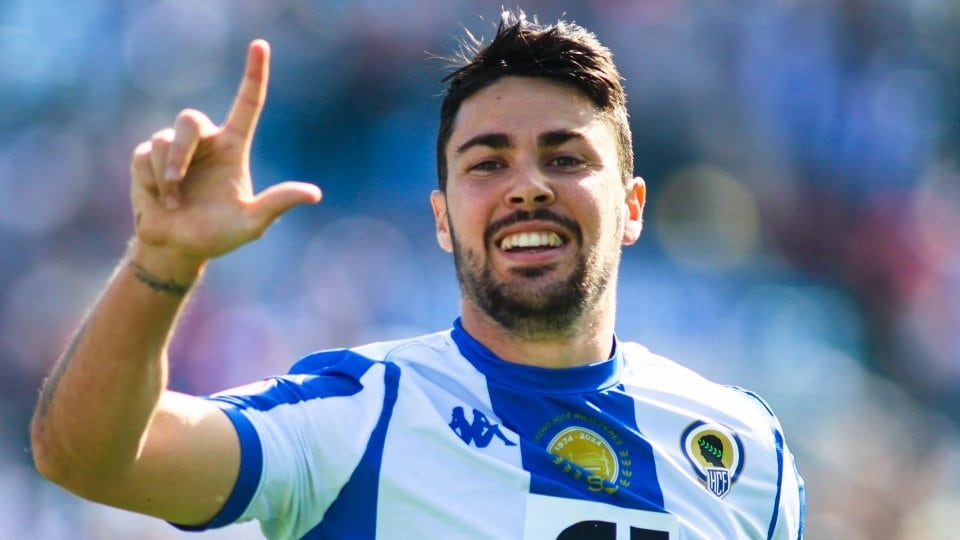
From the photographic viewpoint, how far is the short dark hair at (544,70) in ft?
11.3

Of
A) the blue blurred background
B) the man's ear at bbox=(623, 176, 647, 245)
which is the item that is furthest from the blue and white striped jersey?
the blue blurred background

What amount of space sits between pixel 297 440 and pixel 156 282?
60 cm

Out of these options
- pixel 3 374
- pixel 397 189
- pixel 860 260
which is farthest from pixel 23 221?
pixel 860 260

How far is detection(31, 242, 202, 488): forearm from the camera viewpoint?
2127mm

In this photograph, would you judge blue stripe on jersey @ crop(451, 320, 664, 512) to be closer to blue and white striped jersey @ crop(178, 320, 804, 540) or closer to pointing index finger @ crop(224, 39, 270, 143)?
blue and white striped jersey @ crop(178, 320, 804, 540)

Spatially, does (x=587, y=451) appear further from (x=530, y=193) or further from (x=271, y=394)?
(x=271, y=394)

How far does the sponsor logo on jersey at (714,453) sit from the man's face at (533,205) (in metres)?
0.42

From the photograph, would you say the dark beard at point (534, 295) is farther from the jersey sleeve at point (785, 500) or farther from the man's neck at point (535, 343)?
the jersey sleeve at point (785, 500)

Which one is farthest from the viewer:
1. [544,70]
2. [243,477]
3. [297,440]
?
[544,70]

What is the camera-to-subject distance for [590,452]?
2969 mm

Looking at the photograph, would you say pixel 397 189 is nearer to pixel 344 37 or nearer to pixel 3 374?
pixel 344 37

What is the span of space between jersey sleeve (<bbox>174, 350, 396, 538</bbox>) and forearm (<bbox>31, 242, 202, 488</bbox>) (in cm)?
34

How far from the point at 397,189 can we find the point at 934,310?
340 cm

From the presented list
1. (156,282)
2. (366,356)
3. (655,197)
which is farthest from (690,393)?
(655,197)
